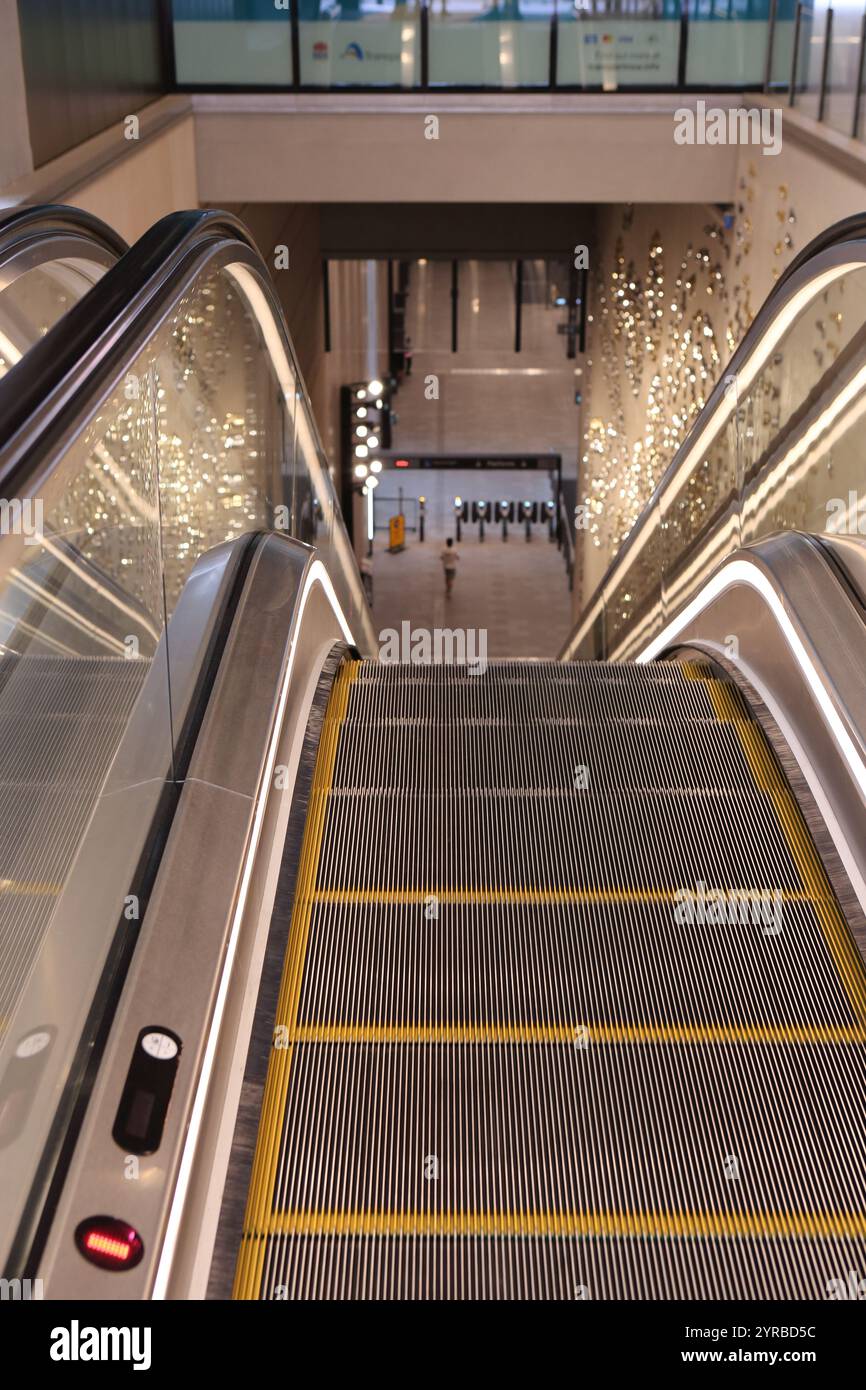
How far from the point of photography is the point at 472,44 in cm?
1230

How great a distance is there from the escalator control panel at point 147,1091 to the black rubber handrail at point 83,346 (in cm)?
100

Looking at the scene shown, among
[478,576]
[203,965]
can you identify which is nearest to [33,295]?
[203,965]

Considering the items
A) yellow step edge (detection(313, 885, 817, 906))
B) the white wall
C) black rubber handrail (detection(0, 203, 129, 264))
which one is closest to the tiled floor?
the white wall

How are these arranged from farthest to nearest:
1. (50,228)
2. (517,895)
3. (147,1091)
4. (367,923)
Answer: (50,228), (517,895), (367,923), (147,1091)

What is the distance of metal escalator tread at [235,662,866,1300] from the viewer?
2342 millimetres

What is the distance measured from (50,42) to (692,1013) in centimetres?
825

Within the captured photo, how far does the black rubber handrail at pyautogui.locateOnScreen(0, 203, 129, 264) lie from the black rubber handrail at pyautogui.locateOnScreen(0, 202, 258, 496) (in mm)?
1108

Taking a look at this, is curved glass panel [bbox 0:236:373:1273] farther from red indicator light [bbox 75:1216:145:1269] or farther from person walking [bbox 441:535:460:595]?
person walking [bbox 441:535:460:595]

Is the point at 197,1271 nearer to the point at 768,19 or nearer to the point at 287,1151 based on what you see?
the point at 287,1151

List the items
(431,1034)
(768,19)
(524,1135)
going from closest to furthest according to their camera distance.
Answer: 1. (524,1135)
2. (431,1034)
3. (768,19)

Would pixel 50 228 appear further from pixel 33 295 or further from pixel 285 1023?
pixel 285 1023

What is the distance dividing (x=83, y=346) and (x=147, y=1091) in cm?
139
